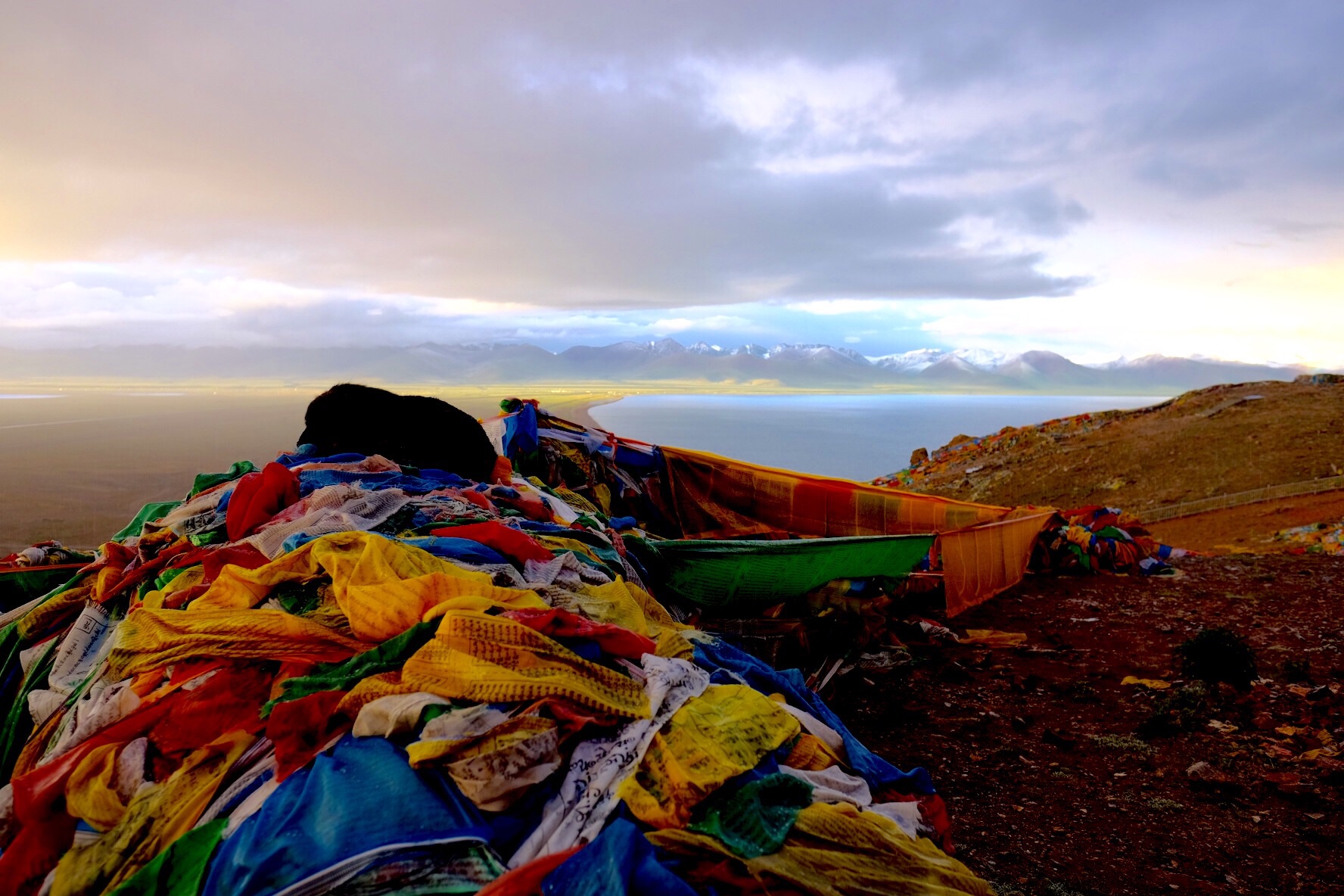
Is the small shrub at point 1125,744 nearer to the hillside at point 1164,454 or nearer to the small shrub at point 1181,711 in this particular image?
the small shrub at point 1181,711

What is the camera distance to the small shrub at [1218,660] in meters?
3.96

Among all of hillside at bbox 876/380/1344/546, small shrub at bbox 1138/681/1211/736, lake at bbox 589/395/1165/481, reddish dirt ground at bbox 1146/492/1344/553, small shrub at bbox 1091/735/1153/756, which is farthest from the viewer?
lake at bbox 589/395/1165/481

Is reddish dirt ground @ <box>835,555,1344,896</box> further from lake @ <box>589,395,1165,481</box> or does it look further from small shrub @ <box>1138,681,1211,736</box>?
lake @ <box>589,395,1165,481</box>

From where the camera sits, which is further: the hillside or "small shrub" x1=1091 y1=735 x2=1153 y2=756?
the hillside

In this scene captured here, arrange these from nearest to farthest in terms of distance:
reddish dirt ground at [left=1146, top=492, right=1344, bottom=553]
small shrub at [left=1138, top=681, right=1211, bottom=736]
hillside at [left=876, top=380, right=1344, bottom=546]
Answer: small shrub at [left=1138, top=681, right=1211, bottom=736], reddish dirt ground at [left=1146, top=492, right=1344, bottom=553], hillside at [left=876, top=380, right=1344, bottom=546]

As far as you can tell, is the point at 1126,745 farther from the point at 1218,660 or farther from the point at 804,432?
the point at 804,432

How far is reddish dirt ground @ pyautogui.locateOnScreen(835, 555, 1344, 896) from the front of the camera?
2588 mm

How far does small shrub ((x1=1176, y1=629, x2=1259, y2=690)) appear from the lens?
3.96m

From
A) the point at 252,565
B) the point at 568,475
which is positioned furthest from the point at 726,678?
the point at 568,475

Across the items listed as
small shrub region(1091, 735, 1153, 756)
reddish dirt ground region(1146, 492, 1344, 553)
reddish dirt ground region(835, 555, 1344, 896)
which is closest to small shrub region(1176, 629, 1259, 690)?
reddish dirt ground region(835, 555, 1344, 896)

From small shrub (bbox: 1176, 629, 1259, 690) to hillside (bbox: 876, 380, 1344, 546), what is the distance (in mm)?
6875

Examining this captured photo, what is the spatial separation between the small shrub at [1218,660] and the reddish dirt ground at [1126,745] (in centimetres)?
9

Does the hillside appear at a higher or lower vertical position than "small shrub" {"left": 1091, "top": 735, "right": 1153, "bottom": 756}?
higher

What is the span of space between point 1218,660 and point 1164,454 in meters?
11.1
